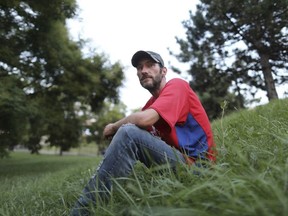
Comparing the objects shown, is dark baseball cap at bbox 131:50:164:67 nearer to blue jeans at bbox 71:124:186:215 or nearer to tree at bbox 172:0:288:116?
blue jeans at bbox 71:124:186:215

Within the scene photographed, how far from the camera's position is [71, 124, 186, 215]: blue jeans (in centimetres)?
223

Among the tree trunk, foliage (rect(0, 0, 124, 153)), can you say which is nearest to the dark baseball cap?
foliage (rect(0, 0, 124, 153))

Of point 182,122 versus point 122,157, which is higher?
point 182,122

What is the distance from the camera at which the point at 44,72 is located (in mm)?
11164

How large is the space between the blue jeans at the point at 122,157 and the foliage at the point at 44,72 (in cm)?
584

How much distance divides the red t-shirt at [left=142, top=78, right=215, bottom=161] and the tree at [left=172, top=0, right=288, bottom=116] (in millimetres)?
7377

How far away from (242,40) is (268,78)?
180cm

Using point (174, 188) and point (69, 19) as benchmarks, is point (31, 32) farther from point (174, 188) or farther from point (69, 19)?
point (174, 188)

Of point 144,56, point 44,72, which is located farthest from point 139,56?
point 44,72

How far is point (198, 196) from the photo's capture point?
1552 mm

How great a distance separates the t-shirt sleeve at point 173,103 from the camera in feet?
7.82

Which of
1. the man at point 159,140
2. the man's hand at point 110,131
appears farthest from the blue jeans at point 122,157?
the man's hand at point 110,131

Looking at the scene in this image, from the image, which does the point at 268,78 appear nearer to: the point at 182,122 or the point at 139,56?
the point at 139,56

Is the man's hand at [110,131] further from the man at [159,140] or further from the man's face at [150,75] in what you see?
the man's face at [150,75]
